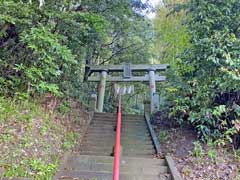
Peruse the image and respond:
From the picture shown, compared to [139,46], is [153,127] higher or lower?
lower

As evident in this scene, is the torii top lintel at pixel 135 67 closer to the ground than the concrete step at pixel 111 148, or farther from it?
farther from it

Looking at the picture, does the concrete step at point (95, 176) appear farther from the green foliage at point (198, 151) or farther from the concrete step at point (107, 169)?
the green foliage at point (198, 151)

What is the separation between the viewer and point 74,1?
778cm

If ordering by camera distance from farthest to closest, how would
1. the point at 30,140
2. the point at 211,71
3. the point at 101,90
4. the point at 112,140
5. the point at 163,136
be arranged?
1. the point at 101,90
2. the point at 112,140
3. the point at 163,136
4. the point at 211,71
5. the point at 30,140

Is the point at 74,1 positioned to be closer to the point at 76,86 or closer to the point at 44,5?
the point at 44,5

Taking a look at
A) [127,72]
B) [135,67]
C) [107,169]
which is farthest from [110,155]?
[135,67]

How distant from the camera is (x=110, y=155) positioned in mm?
6617

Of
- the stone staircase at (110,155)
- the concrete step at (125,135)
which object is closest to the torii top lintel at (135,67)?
the stone staircase at (110,155)

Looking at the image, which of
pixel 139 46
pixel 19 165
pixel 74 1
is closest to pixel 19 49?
pixel 74 1

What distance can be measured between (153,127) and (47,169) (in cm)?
442

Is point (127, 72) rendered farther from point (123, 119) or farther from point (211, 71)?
point (211, 71)

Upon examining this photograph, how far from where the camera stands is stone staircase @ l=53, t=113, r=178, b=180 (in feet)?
16.5

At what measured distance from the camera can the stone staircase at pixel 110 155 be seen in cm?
503

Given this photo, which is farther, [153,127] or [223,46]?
[153,127]
